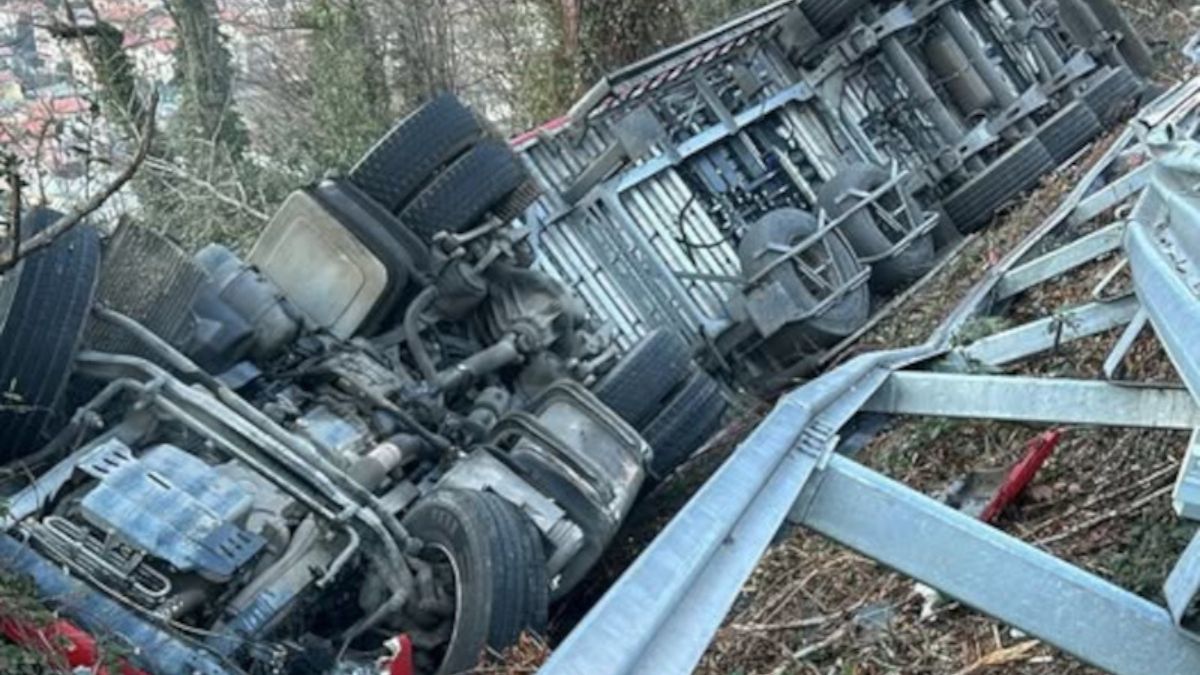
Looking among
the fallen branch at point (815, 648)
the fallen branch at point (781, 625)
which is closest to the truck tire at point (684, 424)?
the fallen branch at point (781, 625)

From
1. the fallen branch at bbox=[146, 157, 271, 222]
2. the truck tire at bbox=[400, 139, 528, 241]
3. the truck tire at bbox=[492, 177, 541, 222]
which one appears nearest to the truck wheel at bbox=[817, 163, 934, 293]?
the truck tire at bbox=[492, 177, 541, 222]

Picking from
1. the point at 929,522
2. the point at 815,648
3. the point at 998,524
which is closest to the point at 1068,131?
the point at 998,524

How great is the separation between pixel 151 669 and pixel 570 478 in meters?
1.79

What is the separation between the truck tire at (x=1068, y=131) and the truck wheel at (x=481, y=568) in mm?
4383

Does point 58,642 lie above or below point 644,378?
above

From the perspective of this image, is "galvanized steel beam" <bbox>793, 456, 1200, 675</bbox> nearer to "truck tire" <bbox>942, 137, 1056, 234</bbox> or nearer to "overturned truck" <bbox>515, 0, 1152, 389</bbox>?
"overturned truck" <bbox>515, 0, 1152, 389</bbox>

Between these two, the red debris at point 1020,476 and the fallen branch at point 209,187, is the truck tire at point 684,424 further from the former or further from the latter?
the fallen branch at point 209,187

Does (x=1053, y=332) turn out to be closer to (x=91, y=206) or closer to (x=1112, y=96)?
(x=91, y=206)

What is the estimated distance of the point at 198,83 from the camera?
1450 cm

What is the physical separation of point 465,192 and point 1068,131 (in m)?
3.72

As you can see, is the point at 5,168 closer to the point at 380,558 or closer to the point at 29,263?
the point at 29,263

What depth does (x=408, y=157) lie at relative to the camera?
5496 millimetres

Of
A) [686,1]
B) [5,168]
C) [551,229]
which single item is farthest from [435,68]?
[5,168]

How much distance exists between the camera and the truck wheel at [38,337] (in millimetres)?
4008
